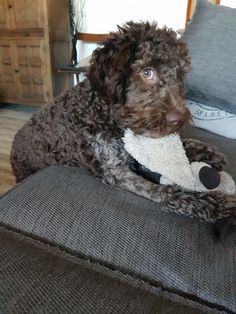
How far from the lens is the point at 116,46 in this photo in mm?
984

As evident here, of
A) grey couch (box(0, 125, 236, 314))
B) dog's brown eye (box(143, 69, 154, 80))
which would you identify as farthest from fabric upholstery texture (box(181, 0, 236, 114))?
grey couch (box(0, 125, 236, 314))

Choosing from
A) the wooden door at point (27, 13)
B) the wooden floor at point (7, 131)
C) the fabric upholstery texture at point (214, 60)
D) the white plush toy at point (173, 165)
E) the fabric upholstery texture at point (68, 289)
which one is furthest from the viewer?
the wooden door at point (27, 13)

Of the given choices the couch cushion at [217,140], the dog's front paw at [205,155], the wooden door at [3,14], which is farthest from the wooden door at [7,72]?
the dog's front paw at [205,155]

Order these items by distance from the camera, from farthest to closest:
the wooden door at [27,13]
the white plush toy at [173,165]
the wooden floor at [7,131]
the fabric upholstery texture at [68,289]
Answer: the wooden door at [27,13] < the wooden floor at [7,131] < the white plush toy at [173,165] < the fabric upholstery texture at [68,289]

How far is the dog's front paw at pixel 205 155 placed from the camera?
107 cm

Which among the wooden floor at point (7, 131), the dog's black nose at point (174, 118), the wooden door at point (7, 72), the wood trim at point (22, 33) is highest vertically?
the dog's black nose at point (174, 118)

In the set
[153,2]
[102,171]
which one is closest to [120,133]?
[102,171]

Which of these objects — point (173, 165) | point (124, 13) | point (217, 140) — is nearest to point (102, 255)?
point (173, 165)

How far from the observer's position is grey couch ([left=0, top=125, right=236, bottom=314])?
1.87 ft

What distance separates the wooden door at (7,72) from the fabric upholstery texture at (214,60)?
9.01 feet

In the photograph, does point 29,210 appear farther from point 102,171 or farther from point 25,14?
point 25,14

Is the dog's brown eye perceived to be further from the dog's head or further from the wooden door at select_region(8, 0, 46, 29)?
the wooden door at select_region(8, 0, 46, 29)

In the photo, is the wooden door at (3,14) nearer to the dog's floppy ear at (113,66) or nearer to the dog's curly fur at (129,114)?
the dog's curly fur at (129,114)

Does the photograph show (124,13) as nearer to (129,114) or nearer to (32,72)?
(32,72)
